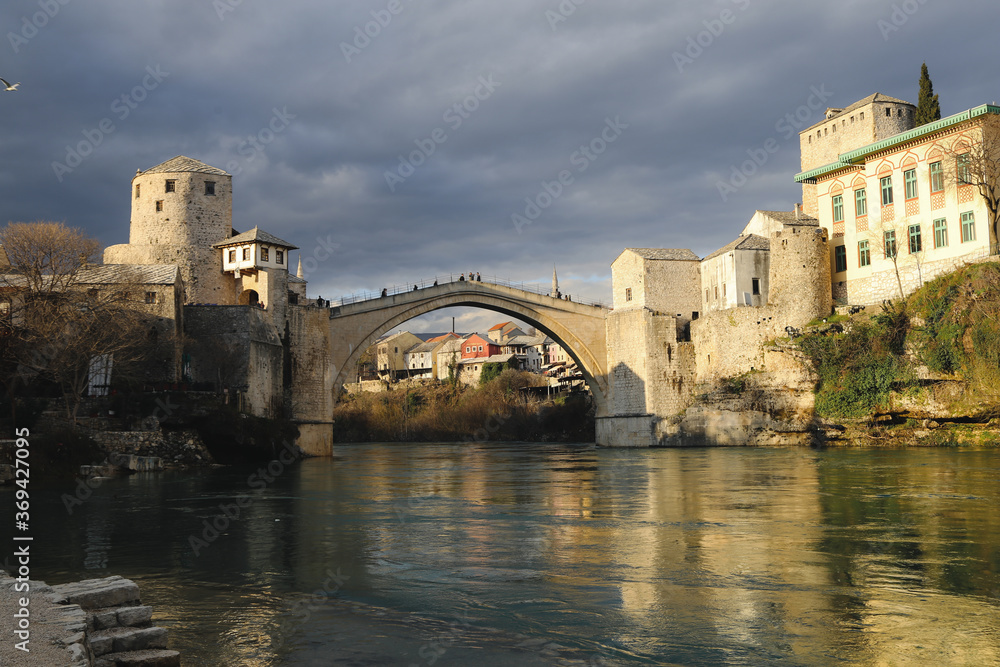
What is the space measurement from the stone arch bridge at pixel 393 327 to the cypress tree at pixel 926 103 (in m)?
19.1

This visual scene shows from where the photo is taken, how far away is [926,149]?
3328cm

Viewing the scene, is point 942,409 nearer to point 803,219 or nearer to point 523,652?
point 803,219

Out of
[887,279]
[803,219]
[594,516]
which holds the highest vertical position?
[803,219]

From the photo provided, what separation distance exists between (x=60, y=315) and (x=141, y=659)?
2280 centimetres

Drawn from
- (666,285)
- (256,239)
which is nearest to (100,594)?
(256,239)

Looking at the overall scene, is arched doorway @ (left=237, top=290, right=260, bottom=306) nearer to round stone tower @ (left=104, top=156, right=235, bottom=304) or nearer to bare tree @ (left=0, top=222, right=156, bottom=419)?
round stone tower @ (left=104, top=156, right=235, bottom=304)

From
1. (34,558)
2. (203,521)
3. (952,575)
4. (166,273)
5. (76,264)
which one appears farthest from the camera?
(166,273)

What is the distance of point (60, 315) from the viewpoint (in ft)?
82.6

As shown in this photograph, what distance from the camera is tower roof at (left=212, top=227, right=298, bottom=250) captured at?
36.9 meters

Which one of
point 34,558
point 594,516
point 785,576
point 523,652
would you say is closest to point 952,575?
point 785,576

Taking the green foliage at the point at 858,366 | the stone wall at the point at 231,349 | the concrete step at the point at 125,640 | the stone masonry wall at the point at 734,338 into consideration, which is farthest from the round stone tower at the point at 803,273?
the concrete step at the point at 125,640

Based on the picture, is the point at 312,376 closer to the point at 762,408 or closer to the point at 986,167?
the point at 762,408

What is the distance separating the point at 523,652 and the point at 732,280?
36834 mm

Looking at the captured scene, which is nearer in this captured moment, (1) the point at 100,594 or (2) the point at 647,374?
(1) the point at 100,594
